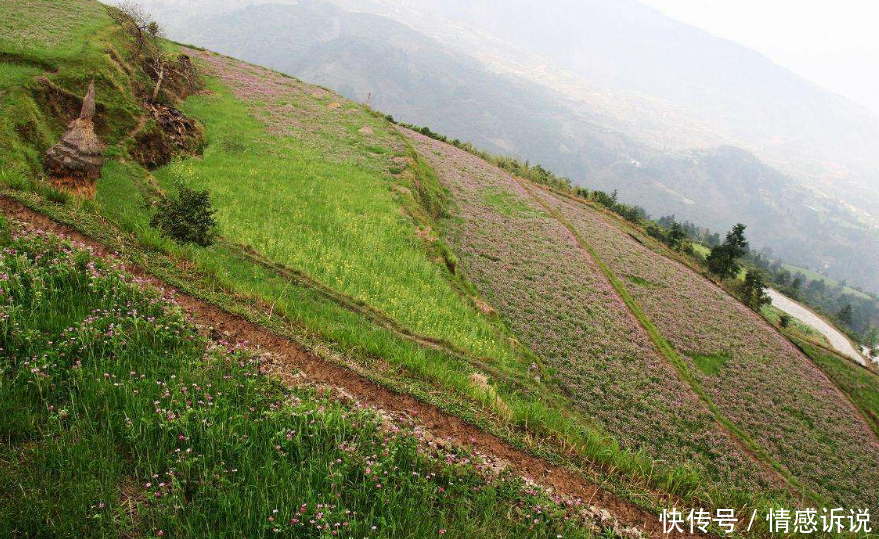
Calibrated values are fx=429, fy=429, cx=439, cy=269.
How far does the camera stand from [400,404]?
8.16 metres

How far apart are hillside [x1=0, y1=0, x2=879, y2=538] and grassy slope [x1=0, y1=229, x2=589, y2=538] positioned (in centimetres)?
4

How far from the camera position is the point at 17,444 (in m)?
4.64

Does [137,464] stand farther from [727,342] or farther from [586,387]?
[727,342]

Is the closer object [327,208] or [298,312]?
[298,312]

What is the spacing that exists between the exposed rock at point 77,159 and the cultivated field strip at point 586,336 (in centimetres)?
1866

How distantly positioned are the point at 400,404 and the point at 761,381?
88.1ft

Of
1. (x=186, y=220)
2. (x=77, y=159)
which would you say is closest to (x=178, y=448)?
(x=186, y=220)

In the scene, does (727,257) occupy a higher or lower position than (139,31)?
higher

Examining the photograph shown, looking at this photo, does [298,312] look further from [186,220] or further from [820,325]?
[820,325]

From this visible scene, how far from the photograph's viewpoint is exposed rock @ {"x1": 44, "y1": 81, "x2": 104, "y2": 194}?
1434cm

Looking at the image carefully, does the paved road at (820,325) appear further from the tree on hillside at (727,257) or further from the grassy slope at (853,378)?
the grassy slope at (853,378)

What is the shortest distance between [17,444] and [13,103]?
1820 cm

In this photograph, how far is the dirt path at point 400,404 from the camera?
733 centimetres

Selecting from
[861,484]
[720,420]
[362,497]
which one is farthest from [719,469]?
[362,497]
